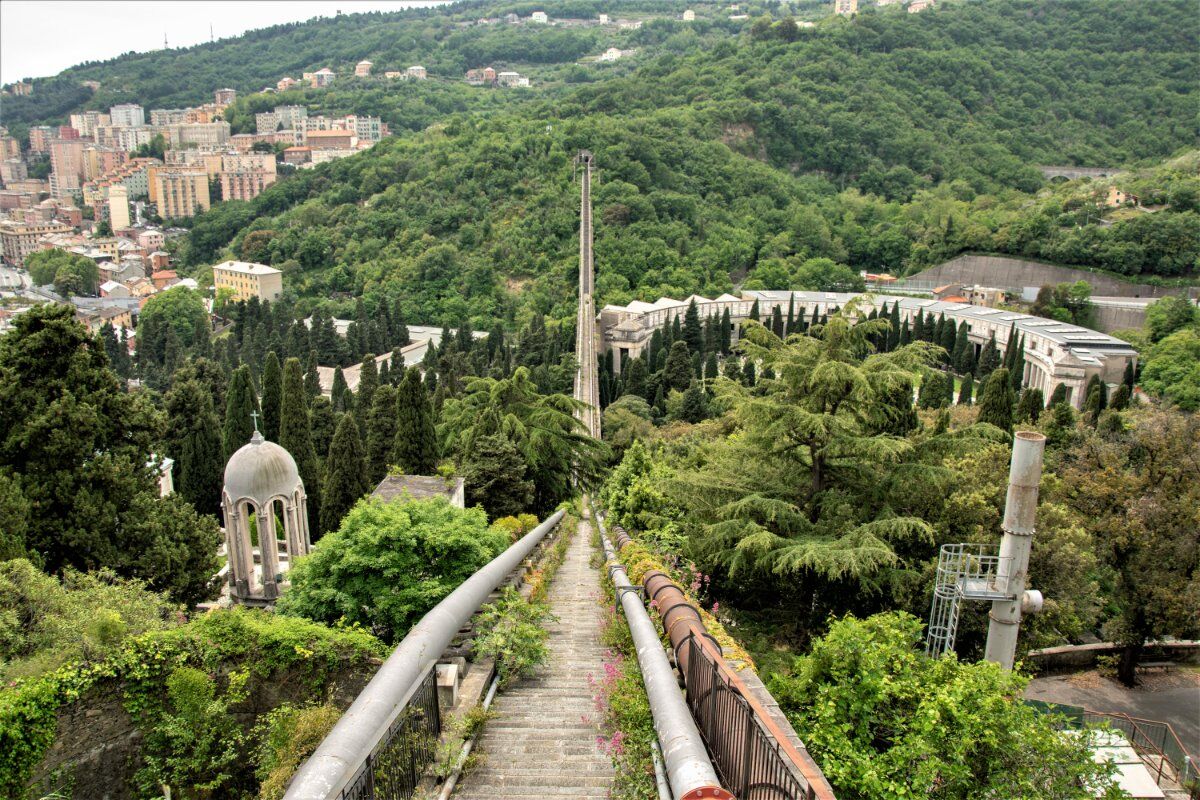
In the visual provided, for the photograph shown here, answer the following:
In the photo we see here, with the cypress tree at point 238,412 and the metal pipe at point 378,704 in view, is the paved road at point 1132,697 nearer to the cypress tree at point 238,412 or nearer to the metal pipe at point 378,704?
the metal pipe at point 378,704

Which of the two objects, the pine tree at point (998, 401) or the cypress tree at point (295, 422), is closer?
the cypress tree at point (295, 422)

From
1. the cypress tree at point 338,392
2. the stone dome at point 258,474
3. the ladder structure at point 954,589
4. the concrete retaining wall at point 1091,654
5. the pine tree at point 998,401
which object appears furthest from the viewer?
the cypress tree at point 338,392

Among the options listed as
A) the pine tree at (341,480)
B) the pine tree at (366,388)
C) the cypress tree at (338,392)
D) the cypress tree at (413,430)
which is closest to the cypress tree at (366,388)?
the pine tree at (366,388)

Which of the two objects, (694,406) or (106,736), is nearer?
(106,736)

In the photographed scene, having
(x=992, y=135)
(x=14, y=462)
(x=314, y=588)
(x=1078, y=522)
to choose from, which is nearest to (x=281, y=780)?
(x=314, y=588)

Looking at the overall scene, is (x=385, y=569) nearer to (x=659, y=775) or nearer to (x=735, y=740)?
(x=659, y=775)

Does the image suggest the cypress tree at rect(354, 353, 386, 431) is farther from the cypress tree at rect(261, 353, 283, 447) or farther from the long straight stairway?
the long straight stairway

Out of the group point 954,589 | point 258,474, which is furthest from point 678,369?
point 954,589
